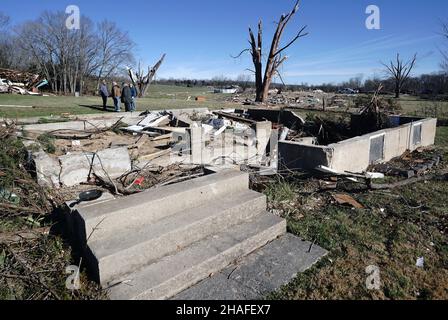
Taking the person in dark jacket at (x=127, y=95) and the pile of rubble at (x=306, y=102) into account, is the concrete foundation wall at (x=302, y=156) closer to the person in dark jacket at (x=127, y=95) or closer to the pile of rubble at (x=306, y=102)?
the person in dark jacket at (x=127, y=95)

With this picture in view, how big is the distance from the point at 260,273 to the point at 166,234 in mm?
982

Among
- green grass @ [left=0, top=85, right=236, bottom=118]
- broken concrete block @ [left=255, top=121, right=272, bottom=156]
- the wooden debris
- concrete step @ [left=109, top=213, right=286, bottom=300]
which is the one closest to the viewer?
concrete step @ [left=109, top=213, right=286, bottom=300]

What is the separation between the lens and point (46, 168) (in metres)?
5.27

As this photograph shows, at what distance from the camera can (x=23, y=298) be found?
8.25 ft

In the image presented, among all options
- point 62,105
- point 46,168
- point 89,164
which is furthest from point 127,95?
point 46,168

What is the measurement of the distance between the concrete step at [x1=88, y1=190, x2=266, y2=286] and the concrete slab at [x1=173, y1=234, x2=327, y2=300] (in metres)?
0.46

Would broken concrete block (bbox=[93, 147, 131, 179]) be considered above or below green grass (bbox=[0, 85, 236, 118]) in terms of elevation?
below

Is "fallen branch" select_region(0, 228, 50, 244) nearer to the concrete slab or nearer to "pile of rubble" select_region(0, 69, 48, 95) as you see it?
the concrete slab

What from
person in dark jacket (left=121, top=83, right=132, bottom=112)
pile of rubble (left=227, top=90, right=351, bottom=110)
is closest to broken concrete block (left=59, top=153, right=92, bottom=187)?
person in dark jacket (left=121, top=83, right=132, bottom=112)

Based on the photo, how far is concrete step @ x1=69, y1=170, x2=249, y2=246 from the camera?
9.44 ft

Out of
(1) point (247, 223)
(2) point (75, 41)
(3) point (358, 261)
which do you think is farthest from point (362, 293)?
(2) point (75, 41)

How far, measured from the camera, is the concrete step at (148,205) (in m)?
2.88

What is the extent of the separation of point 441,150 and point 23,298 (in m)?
9.54

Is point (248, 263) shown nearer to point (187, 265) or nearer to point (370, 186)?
point (187, 265)
